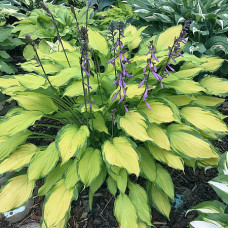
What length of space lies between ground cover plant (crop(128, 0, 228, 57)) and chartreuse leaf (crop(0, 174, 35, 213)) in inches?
98.4

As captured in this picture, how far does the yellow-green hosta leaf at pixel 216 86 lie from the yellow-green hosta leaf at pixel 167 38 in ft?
1.85

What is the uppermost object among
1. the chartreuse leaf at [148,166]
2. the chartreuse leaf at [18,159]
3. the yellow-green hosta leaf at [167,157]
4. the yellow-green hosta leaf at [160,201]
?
the yellow-green hosta leaf at [167,157]

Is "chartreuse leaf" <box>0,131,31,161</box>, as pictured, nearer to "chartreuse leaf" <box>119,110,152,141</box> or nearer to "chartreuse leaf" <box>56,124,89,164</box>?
"chartreuse leaf" <box>56,124,89,164</box>

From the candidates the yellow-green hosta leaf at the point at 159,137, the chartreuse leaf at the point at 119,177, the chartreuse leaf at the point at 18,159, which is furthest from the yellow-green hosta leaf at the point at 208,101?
the chartreuse leaf at the point at 18,159

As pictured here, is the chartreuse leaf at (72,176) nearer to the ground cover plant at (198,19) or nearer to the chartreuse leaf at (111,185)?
the chartreuse leaf at (111,185)

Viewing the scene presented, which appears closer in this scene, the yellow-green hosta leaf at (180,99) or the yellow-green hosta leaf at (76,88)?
the yellow-green hosta leaf at (76,88)

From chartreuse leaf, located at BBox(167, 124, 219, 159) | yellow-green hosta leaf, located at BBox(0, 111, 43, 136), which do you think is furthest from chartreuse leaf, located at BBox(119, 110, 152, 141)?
yellow-green hosta leaf, located at BBox(0, 111, 43, 136)

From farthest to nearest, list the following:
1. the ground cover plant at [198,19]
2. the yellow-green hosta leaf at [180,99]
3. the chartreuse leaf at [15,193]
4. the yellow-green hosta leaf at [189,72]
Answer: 1. the ground cover plant at [198,19]
2. the yellow-green hosta leaf at [189,72]
3. the yellow-green hosta leaf at [180,99]
4. the chartreuse leaf at [15,193]

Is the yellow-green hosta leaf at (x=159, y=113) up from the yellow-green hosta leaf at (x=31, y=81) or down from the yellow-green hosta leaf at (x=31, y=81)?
down

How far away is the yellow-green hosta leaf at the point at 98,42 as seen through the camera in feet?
7.97

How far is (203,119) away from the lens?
211 cm

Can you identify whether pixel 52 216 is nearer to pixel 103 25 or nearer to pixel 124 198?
pixel 124 198

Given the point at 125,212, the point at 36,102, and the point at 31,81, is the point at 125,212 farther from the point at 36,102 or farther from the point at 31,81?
the point at 31,81

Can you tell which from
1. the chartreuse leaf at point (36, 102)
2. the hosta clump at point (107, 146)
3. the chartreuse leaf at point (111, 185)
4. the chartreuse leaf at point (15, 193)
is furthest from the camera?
the chartreuse leaf at point (36, 102)
